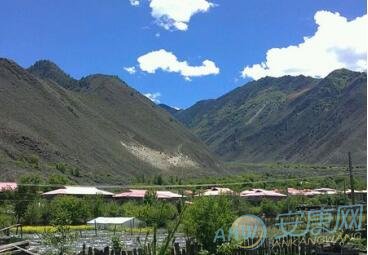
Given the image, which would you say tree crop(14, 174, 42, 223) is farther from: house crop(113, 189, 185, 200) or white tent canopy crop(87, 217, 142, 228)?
house crop(113, 189, 185, 200)

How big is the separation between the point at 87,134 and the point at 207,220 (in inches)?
3610

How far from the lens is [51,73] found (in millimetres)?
184500

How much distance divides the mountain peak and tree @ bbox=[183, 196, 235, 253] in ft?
505

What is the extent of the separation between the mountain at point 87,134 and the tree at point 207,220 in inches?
1348

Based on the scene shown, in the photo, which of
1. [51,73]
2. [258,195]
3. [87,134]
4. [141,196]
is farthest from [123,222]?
[51,73]

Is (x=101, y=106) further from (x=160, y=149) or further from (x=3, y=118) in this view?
(x=3, y=118)

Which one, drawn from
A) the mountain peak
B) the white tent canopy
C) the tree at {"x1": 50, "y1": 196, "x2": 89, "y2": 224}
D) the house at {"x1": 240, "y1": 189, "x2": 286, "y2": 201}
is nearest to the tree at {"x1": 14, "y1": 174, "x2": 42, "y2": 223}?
the tree at {"x1": 50, "y1": 196, "x2": 89, "y2": 224}

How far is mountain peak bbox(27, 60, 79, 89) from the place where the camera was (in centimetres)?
17375

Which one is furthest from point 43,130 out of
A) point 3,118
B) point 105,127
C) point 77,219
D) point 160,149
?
point 77,219

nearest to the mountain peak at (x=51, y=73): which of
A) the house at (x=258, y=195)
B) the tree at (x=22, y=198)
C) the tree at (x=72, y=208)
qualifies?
the house at (x=258, y=195)

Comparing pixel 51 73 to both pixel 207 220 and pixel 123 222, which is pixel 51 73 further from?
pixel 207 220

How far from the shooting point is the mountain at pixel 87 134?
82250 mm

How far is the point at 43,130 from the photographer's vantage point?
9381cm

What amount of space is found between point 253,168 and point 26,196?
153604 mm
